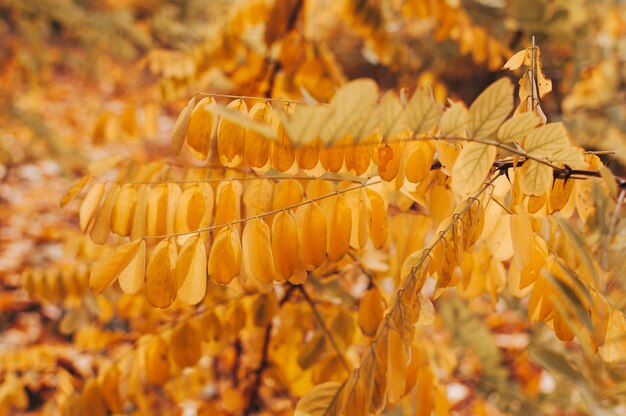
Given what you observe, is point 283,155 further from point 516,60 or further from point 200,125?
point 516,60

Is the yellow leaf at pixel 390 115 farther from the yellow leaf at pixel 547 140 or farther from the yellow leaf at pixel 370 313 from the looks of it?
the yellow leaf at pixel 370 313

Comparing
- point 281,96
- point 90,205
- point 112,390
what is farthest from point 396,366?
point 281,96

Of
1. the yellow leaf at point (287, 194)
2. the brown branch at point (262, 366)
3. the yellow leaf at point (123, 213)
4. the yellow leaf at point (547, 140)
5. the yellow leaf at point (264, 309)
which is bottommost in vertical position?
the brown branch at point (262, 366)

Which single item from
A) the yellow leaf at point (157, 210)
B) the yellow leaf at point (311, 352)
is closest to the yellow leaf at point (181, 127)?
the yellow leaf at point (157, 210)

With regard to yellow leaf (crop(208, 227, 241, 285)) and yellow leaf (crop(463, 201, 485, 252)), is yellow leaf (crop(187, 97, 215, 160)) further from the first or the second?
yellow leaf (crop(463, 201, 485, 252))

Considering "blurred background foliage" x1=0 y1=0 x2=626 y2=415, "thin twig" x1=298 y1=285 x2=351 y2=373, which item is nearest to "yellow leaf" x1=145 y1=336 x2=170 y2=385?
"blurred background foliage" x1=0 y1=0 x2=626 y2=415

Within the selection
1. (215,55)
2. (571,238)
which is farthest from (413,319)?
(215,55)
